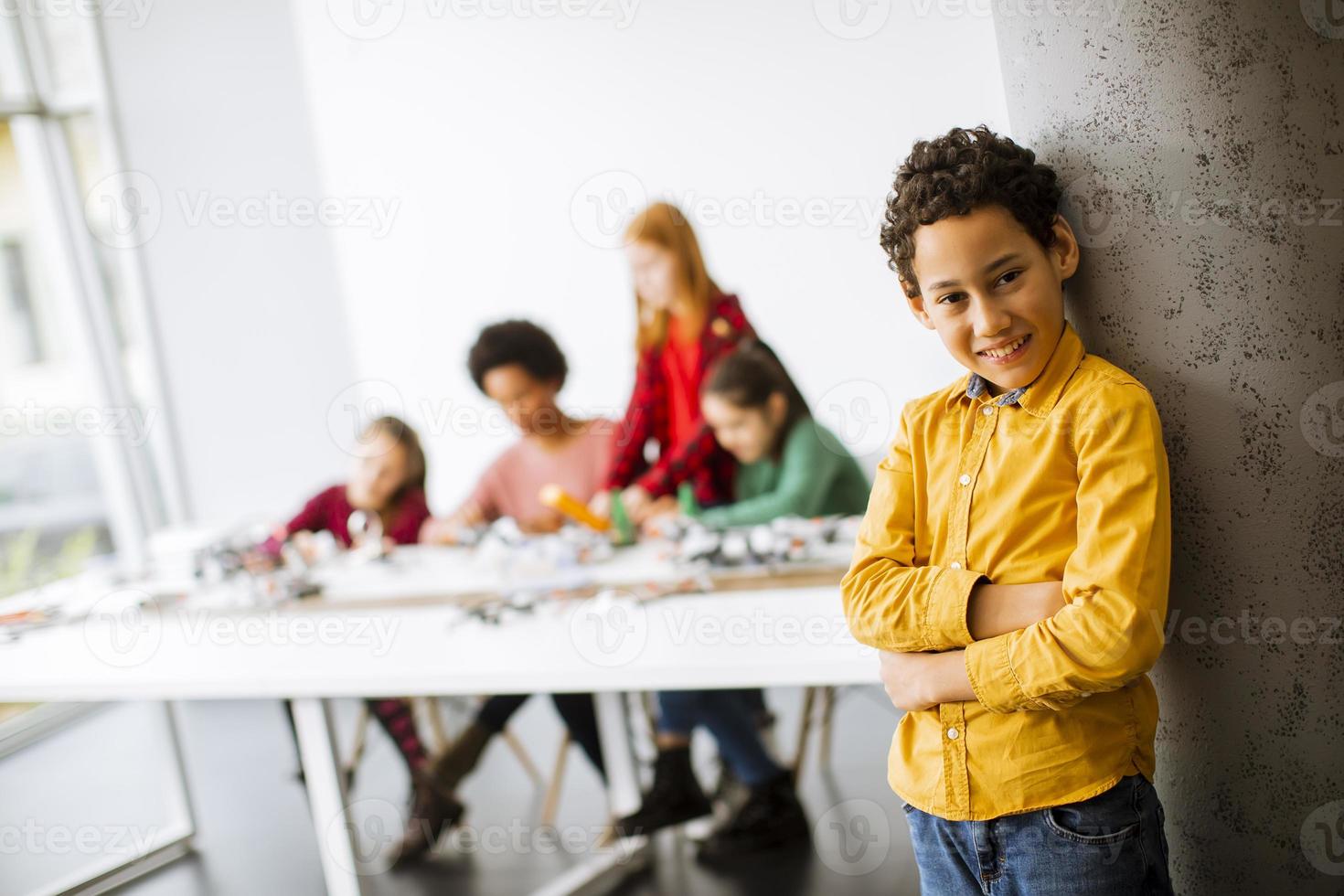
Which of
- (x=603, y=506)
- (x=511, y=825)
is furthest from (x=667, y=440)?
(x=511, y=825)

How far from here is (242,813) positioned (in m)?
3.36

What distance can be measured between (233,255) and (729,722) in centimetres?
316

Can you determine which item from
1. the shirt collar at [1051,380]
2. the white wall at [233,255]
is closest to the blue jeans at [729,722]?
the shirt collar at [1051,380]

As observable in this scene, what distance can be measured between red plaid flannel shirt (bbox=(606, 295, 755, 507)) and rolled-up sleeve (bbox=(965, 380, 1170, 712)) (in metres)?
2.14

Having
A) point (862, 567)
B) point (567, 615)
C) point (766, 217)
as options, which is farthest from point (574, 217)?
point (862, 567)

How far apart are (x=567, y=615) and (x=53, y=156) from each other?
373 cm

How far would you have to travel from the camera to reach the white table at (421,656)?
1791 mm

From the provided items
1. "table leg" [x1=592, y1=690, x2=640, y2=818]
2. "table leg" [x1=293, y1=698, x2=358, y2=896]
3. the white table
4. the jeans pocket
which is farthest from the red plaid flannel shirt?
the jeans pocket

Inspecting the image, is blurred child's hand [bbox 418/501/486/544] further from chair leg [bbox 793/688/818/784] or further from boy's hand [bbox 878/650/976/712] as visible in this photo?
boy's hand [bbox 878/650/976/712]

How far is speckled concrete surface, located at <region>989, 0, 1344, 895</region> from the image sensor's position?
1.13 metres

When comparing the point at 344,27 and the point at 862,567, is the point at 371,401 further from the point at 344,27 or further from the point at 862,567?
the point at 862,567

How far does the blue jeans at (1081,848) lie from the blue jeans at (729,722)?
1.42m

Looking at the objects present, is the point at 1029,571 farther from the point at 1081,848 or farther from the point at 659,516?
the point at 659,516

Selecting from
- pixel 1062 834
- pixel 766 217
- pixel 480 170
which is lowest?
pixel 1062 834
